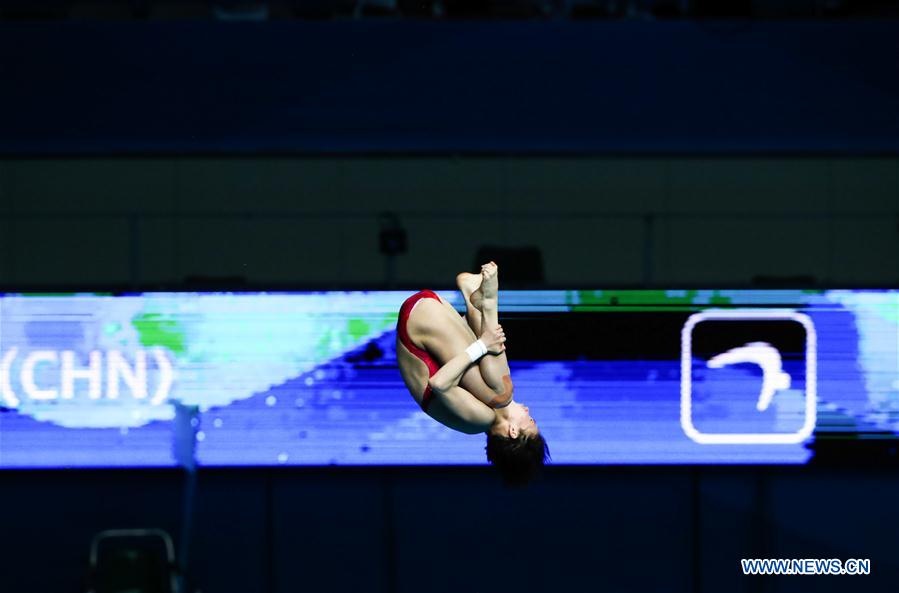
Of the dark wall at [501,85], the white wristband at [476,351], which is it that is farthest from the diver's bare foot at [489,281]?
the dark wall at [501,85]

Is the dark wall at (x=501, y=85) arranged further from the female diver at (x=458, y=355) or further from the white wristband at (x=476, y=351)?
the white wristband at (x=476, y=351)

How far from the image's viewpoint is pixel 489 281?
3.40 m

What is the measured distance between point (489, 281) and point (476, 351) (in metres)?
0.20

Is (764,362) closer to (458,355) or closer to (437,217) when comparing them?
(458,355)

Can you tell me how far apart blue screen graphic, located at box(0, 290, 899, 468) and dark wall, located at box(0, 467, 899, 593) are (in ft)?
1.14

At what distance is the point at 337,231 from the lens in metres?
10.2

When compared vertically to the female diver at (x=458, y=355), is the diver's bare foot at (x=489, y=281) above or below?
above

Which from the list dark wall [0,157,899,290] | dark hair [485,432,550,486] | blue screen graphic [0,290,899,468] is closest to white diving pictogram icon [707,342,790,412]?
blue screen graphic [0,290,899,468]

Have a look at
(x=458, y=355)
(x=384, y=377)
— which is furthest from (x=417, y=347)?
(x=384, y=377)

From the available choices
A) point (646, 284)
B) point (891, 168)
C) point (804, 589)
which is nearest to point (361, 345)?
point (646, 284)

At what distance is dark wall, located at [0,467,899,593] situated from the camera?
21.8 feet

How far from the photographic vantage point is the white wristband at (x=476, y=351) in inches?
134

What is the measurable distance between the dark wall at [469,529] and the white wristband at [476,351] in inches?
131

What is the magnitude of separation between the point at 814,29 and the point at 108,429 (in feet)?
16.6
